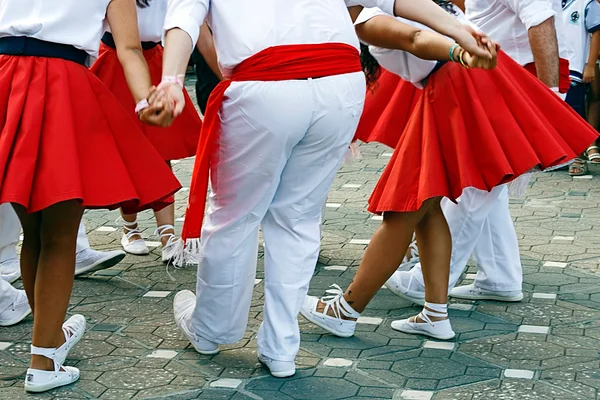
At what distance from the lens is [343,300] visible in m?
4.29

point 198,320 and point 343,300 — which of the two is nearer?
point 198,320

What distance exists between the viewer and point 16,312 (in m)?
4.51

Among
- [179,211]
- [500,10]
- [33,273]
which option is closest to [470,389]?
[33,273]

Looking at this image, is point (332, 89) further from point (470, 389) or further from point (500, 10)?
point (500, 10)

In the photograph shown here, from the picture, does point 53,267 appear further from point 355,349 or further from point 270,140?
point 355,349

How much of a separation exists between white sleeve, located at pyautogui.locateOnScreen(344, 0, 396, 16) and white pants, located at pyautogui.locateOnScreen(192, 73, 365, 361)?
0.29 metres

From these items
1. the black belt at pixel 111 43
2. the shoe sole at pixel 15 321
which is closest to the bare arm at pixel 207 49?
the black belt at pixel 111 43

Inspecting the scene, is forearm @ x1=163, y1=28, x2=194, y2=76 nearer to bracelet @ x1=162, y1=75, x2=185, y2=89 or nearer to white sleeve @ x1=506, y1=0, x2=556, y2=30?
bracelet @ x1=162, y1=75, x2=185, y2=89

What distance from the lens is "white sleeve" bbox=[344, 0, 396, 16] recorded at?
375cm

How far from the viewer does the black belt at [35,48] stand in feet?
11.8

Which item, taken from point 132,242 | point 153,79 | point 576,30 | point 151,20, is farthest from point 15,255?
point 576,30

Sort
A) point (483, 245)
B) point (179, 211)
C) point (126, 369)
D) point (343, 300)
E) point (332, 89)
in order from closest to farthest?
1. point (332, 89)
2. point (126, 369)
3. point (343, 300)
4. point (483, 245)
5. point (179, 211)

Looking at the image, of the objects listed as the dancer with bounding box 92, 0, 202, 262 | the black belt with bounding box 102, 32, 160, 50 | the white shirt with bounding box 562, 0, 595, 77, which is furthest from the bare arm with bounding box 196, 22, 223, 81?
the white shirt with bounding box 562, 0, 595, 77

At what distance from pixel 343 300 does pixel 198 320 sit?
656mm
